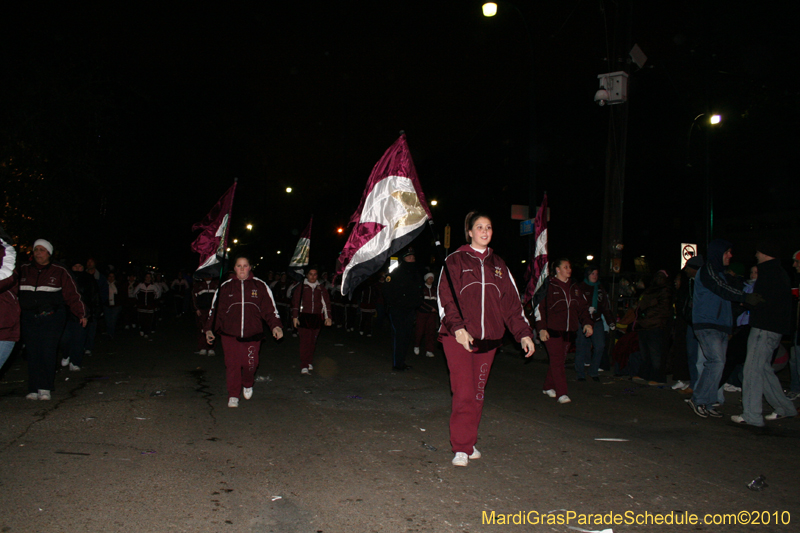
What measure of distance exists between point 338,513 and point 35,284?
5544mm

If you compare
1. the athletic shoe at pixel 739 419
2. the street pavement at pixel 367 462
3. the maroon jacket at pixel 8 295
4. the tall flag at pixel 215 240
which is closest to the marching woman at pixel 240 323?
the street pavement at pixel 367 462

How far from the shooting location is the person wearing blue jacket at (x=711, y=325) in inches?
265

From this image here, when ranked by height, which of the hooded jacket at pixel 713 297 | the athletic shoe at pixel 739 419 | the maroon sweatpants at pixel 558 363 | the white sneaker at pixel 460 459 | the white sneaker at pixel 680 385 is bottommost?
the white sneaker at pixel 680 385

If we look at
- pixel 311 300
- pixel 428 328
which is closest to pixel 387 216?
pixel 311 300

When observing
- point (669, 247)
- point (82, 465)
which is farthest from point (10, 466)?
point (669, 247)

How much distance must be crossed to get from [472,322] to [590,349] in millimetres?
5730

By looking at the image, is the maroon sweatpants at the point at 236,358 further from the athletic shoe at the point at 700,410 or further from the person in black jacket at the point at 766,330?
the person in black jacket at the point at 766,330

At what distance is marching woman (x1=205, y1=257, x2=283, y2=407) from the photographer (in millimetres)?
7012

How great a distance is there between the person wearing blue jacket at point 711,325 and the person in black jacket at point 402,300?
4871 millimetres

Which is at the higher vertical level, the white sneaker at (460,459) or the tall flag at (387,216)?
the tall flag at (387,216)

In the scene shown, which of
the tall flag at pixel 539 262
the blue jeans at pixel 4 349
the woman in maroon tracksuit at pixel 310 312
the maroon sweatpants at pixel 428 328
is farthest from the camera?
the maroon sweatpants at pixel 428 328

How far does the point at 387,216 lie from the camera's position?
5973 mm

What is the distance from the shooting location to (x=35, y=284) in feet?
24.0

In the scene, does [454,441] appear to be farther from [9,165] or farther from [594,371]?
[9,165]
